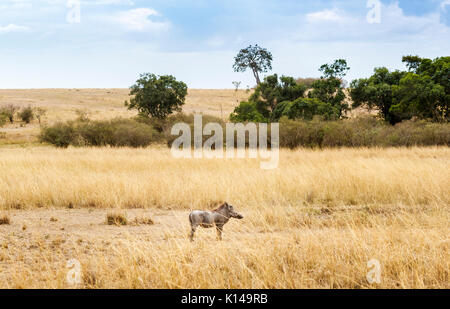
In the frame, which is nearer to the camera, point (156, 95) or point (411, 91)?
point (411, 91)

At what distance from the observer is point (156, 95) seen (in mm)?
37688

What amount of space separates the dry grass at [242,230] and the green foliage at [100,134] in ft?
43.9

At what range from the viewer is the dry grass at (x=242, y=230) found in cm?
526

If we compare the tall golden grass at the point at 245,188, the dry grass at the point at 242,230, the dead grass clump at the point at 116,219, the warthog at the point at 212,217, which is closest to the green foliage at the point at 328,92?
the dry grass at the point at 242,230

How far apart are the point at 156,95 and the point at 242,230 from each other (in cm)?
3197

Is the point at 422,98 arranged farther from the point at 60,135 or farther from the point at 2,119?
the point at 2,119

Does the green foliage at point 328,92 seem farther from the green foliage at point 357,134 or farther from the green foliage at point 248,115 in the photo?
the green foliage at point 357,134

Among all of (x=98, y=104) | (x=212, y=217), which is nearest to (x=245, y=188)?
(x=212, y=217)

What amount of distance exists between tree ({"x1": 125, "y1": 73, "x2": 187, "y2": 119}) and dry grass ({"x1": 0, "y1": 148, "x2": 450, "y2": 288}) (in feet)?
73.3

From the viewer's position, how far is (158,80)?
3847cm

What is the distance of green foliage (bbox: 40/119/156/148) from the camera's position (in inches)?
1152

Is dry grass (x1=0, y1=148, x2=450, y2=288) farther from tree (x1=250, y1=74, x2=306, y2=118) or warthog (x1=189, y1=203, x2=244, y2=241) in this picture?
tree (x1=250, y1=74, x2=306, y2=118)

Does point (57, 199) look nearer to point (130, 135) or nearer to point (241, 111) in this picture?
point (130, 135)
